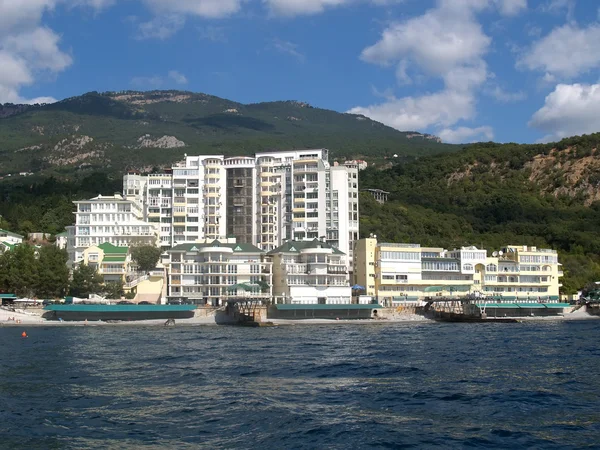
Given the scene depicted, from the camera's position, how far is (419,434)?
29312 millimetres

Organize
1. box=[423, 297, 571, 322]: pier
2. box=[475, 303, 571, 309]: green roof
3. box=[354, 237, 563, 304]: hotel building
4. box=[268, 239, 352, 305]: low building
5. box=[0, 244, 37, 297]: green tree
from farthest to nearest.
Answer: box=[354, 237, 563, 304]: hotel building → box=[475, 303, 571, 309]: green roof → box=[423, 297, 571, 322]: pier → box=[268, 239, 352, 305]: low building → box=[0, 244, 37, 297]: green tree

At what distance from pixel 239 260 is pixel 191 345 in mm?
44811

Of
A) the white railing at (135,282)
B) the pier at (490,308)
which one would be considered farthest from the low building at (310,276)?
the white railing at (135,282)

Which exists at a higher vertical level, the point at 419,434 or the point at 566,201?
the point at 566,201

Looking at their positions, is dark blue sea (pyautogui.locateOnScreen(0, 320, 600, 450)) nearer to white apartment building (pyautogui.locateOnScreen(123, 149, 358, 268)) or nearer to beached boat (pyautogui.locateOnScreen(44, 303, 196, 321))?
beached boat (pyautogui.locateOnScreen(44, 303, 196, 321))

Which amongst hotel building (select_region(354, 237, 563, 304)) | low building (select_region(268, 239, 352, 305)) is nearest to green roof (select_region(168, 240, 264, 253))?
low building (select_region(268, 239, 352, 305))

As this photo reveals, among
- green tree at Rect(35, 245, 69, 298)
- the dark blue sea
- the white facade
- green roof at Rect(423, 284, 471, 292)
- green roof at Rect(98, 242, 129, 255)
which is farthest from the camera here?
the white facade

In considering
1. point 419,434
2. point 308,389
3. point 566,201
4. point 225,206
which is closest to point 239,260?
point 225,206

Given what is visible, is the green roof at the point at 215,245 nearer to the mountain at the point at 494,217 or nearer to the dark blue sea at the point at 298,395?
the mountain at the point at 494,217

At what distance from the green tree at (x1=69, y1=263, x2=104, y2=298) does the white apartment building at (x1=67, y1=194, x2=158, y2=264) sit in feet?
55.0

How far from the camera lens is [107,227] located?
12425 centimetres

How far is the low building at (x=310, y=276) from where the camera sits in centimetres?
10706

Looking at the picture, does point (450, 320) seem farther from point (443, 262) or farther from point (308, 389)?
point (308, 389)

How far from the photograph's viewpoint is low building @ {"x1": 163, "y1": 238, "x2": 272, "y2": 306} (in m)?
107
